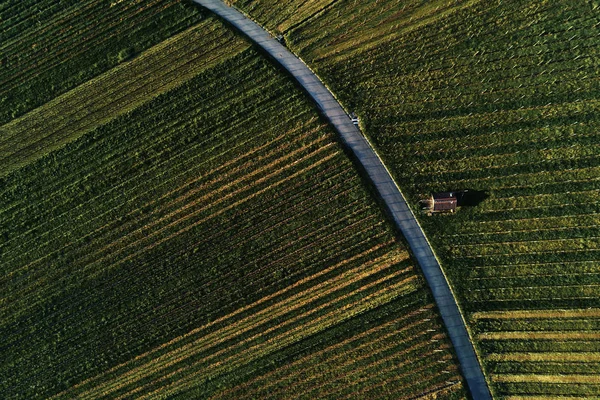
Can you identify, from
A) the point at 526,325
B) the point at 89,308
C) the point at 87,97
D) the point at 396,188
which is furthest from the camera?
the point at 87,97

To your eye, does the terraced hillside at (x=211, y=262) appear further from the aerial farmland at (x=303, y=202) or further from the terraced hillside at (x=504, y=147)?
the terraced hillside at (x=504, y=147)

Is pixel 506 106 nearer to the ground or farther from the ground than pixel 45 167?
nearer to the ground

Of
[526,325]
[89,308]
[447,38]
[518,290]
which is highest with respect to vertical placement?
[447,38]

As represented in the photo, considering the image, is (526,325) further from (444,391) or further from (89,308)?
(89,308)

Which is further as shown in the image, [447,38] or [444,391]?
[447,38]

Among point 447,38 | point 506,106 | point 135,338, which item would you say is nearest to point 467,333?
point 506,106

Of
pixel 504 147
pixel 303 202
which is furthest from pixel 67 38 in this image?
pixel 504 147

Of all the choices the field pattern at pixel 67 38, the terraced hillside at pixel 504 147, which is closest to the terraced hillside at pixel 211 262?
the field pattern at pixel 67 38

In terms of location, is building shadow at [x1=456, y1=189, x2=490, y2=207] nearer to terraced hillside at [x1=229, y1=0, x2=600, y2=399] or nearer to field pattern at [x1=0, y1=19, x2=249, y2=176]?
terraced hillside at [x1=229, y1=0, x2=600, y2=399]
